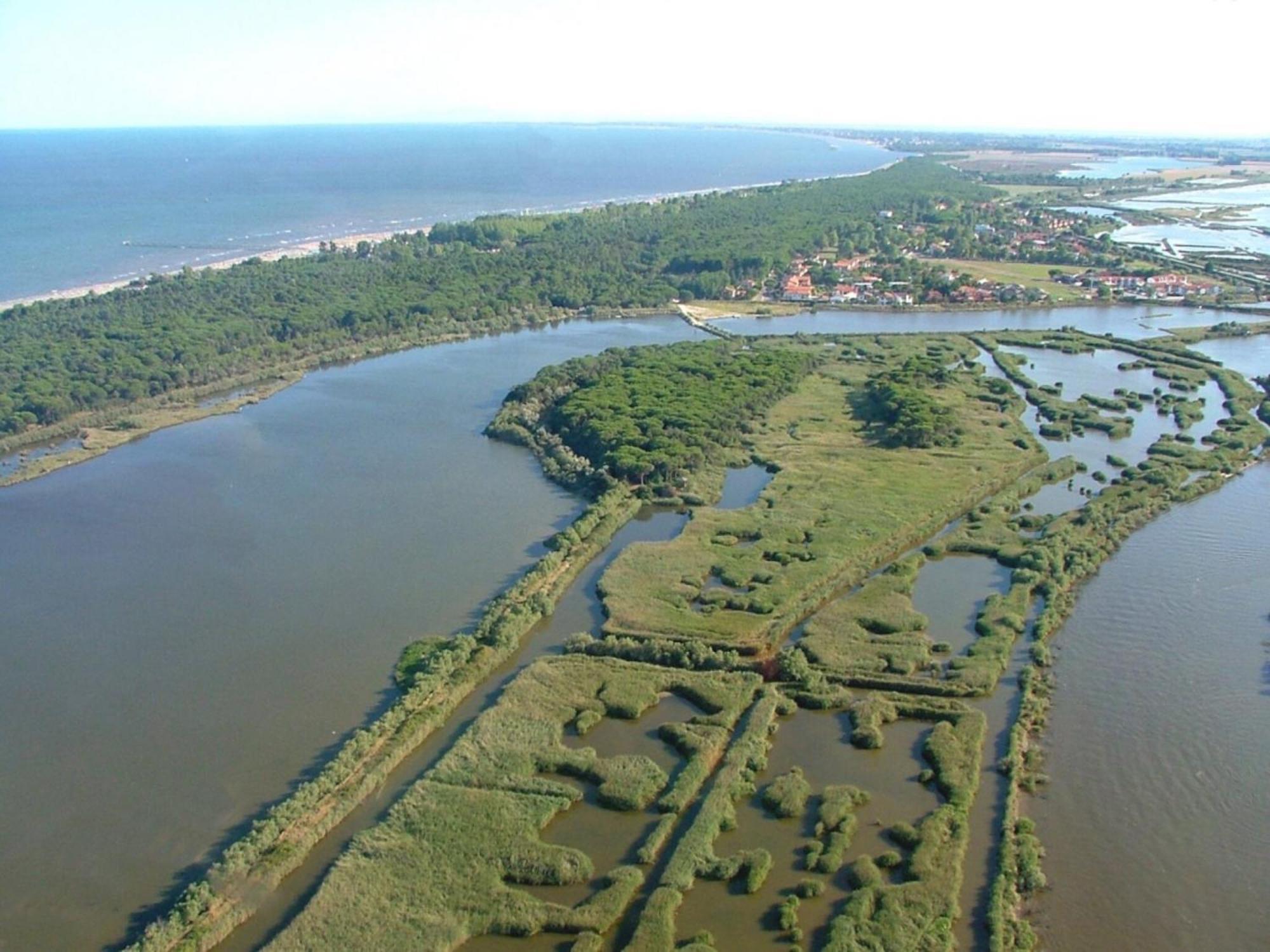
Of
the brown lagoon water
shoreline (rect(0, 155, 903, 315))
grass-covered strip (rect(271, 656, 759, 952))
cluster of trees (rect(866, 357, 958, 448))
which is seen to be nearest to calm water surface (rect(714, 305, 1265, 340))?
cluster of trees (rect(866, 357, 958, 448))

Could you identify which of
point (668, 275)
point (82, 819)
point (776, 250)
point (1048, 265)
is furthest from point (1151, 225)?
point (82, 819)

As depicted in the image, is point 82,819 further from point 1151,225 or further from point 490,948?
point 1151,225

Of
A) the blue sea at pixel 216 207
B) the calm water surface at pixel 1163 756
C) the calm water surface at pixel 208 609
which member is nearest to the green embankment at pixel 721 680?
the calm water surface at pixel 1163 756

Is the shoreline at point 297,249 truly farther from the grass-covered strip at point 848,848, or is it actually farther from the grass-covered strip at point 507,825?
the grass-covered strip at point 848,848

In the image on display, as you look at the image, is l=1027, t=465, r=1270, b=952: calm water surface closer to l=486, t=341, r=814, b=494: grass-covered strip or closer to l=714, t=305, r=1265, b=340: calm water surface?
l=486, t=341, r=814, b=494: grass-covered strip

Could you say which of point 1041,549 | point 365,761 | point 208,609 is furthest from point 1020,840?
point 208,609

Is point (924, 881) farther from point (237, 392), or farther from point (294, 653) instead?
point (237, 392)
